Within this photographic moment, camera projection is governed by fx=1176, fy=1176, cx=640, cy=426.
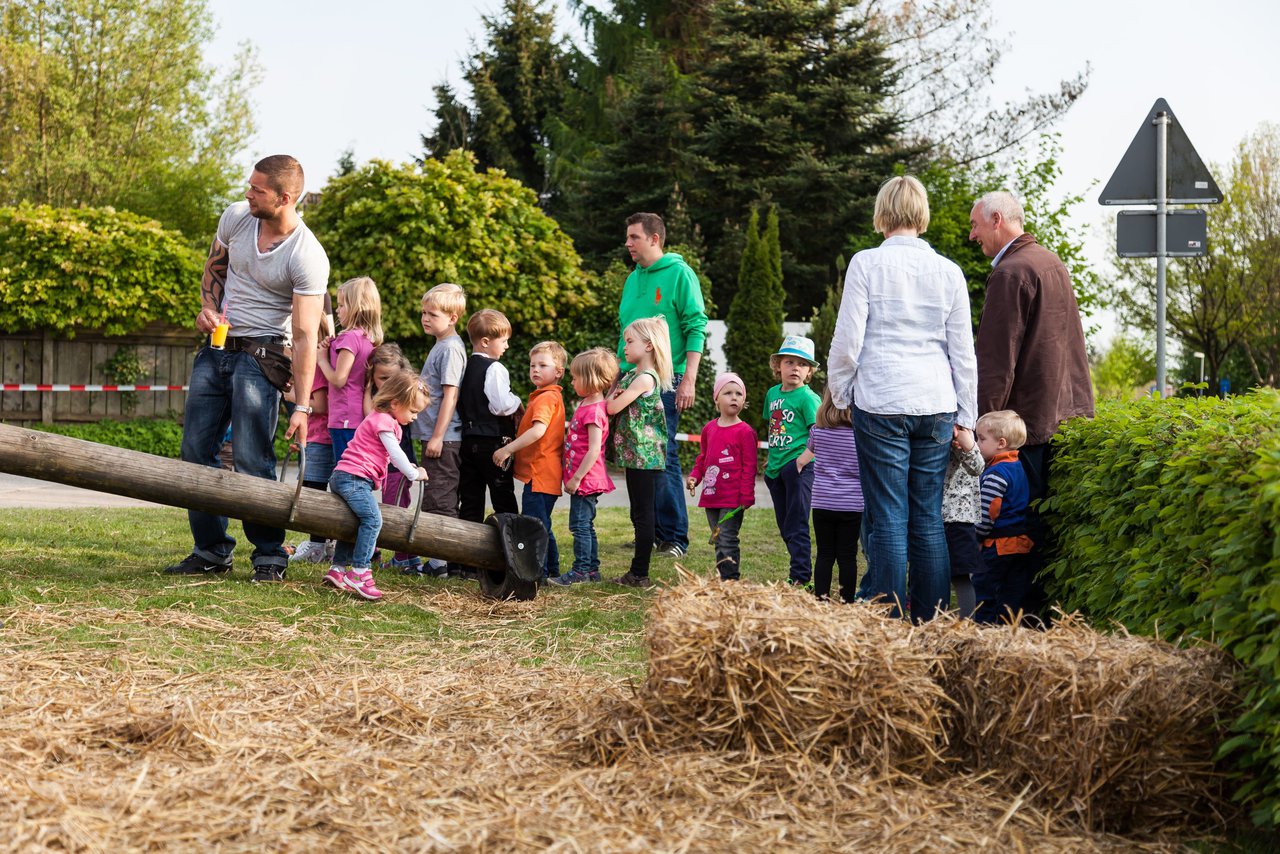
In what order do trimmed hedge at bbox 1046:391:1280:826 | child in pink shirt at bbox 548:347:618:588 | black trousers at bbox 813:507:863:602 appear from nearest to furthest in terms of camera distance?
trimmed hedge at bbox 1046:391:1280:826 → black trousers at bbox 813:507:863:602 → child in pink shirt at bbox 548:347:618:588

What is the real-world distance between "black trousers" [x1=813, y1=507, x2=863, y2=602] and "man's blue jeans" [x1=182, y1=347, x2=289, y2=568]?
2.97 metres

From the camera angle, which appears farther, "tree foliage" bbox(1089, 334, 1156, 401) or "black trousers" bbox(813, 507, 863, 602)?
"tree foliage" bbox(1089, 334, 1156, 401)

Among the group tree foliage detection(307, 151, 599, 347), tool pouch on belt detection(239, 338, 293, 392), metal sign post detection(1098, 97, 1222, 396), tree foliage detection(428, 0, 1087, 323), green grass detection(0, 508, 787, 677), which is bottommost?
green grass detection(0, 508, 787, 677)

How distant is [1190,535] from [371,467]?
4.04 meters

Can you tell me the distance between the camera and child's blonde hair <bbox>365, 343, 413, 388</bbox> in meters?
7.03

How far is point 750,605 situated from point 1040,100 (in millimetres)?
31878

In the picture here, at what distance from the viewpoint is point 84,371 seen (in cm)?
1731

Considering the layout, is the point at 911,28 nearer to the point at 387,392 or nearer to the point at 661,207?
the point at 661,207

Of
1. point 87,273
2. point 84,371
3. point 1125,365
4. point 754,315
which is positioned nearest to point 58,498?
point 87,273

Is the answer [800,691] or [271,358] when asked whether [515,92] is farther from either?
[800,691]

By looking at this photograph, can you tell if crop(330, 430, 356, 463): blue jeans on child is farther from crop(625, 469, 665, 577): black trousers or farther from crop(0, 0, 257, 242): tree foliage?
crop(0, 0, 257, 242): tree foliage

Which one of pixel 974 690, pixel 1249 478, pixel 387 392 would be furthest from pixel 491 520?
pixel 1249 478

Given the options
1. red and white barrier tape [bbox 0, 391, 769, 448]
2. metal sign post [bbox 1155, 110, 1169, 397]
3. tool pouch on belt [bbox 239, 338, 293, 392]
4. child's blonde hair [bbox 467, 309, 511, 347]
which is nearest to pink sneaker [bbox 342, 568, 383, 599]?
tool pouch on belt [bbox 239, 338, 293, 392]

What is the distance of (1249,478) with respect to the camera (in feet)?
10.4
